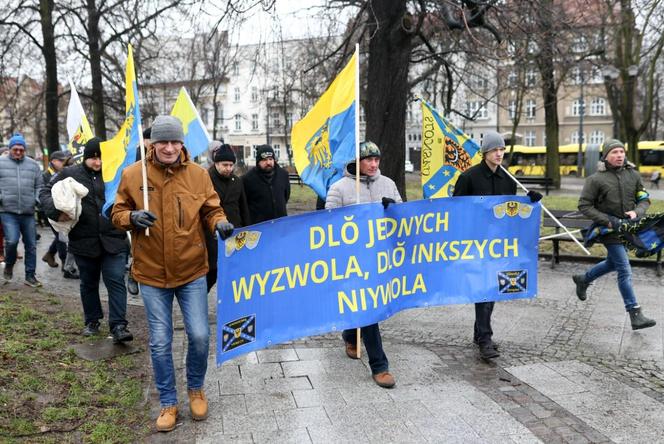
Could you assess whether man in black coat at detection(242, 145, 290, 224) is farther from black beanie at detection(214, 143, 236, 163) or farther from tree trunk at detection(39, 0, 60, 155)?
tree trunk at detection(39, 0, 60, 155)

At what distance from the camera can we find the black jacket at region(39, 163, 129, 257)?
5.46m

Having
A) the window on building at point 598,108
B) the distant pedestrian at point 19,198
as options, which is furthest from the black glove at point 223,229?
the window on building at point 598,108

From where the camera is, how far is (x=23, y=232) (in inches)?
316

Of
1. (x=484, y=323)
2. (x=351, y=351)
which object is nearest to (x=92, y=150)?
(x=351, y=351)

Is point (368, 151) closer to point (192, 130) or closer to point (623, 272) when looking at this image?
point (623, 272)

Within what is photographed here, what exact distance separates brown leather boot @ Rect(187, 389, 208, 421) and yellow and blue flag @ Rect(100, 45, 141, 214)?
1.46 meters

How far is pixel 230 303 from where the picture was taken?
3984 millimetres

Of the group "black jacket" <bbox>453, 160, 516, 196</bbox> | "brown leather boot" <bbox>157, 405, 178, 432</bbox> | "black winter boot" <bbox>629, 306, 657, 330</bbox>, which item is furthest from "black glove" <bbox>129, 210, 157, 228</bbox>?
"black winter boot" <bbox>629, 306, 657, 330</bbox>

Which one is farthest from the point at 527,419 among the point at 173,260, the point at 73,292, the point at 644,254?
the point at 73,292

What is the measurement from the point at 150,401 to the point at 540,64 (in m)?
13.7

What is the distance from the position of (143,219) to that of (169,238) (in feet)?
0.82

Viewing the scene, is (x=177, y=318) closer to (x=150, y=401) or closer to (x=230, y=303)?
(x=150, y=401)

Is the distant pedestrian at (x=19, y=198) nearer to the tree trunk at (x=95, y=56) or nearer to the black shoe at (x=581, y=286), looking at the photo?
the black shoe at (x=581, y=286)

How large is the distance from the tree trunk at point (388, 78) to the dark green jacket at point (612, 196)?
467 centimetres
